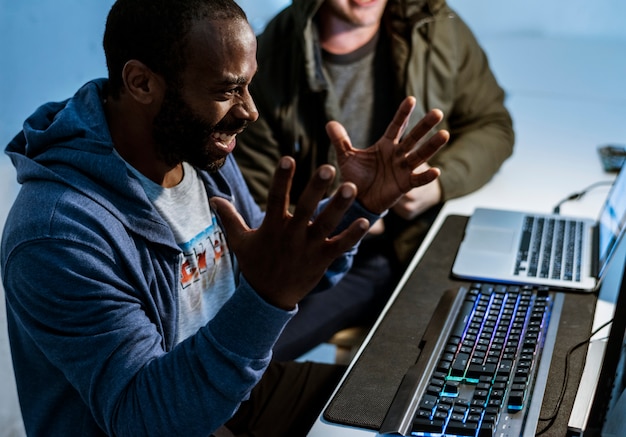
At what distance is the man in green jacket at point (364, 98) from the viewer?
1935 millimetres

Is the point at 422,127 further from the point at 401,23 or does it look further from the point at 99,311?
the point at 401,23

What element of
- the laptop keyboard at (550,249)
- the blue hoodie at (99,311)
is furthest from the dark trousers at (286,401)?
the laptop keyboard at (550,249)

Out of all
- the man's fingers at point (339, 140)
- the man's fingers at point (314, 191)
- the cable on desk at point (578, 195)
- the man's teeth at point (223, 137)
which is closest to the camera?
the man's fingers at point (314, 191)

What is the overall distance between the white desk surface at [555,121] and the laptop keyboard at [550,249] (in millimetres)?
103

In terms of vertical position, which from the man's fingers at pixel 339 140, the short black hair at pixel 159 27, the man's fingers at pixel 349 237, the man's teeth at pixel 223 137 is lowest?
the man's fingers at pixel 339 140

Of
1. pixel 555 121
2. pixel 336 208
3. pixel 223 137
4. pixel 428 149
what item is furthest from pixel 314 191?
pixel 555 121

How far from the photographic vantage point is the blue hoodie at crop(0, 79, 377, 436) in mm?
1048

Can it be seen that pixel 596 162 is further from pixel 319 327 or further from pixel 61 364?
pixel 61 364

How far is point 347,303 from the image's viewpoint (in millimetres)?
1863

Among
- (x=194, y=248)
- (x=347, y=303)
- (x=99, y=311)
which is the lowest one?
(x=347, y=303)

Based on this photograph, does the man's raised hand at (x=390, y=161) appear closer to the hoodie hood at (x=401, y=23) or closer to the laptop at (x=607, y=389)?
the laptop at (x=607, y=389)

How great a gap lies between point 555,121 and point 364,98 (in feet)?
2.22

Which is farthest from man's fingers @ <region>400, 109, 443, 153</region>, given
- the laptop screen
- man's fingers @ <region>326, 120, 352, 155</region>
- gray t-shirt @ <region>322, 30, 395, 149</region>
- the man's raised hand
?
gray t-shirt @ <region>322, 30, 395, 149</region>

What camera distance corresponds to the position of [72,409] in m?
1.19
